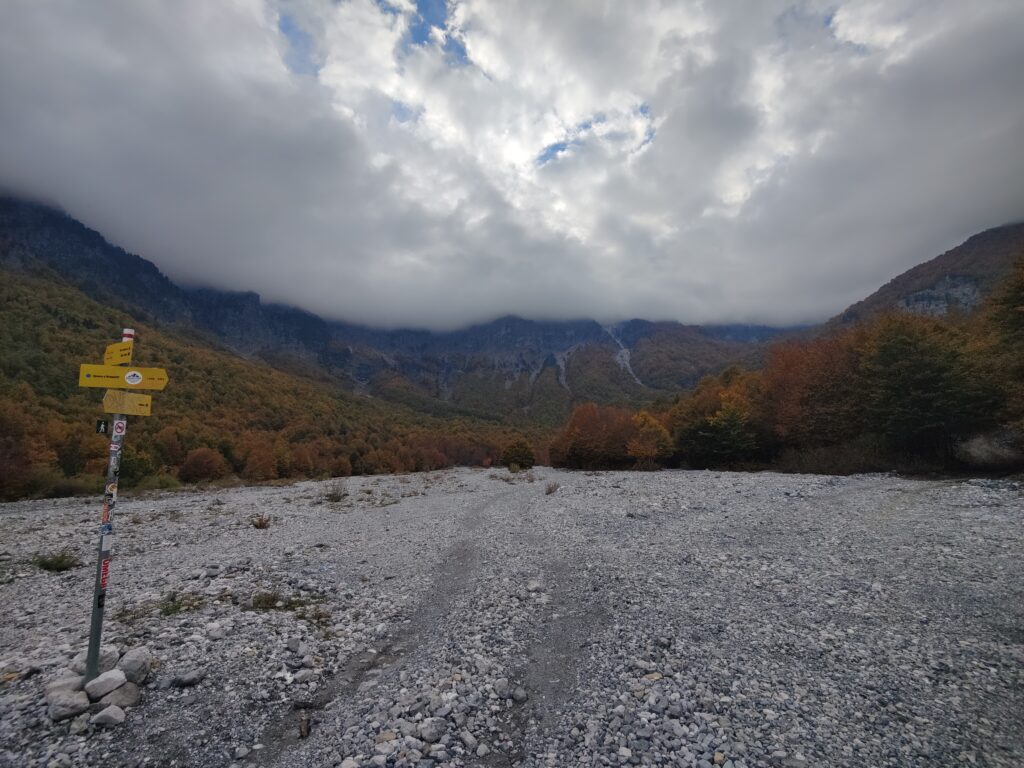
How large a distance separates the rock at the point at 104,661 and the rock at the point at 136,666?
133 millimetres

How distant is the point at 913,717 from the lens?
20.5ft

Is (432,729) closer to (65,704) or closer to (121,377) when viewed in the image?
(65,704)

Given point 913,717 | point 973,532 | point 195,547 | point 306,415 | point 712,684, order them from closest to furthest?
1. point 913,717
2. point 712,684
3. point 973,532
4. point 195,547
5. point 306,415

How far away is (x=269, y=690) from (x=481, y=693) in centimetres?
359

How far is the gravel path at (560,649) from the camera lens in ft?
19.9

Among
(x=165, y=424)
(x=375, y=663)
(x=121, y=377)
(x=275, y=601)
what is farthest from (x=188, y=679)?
(x=165, y=424)

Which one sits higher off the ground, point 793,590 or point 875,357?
point 875,357

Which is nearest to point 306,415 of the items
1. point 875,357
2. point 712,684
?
point 875,357

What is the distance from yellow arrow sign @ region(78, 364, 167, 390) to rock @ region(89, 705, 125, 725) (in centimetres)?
466

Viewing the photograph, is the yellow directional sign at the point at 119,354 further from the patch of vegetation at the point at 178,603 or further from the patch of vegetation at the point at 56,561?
the patch of vegetation at the point at 56,561

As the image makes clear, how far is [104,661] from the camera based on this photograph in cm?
761

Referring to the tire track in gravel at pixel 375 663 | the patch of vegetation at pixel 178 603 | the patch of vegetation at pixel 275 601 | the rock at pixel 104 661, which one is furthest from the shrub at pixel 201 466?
the rock at pixel 104 661

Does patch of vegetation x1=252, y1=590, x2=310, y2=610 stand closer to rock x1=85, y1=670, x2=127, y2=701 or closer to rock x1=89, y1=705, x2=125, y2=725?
rock x1=85, y1=670, x2=127, y2=701

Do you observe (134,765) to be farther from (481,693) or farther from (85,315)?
(85,315)
